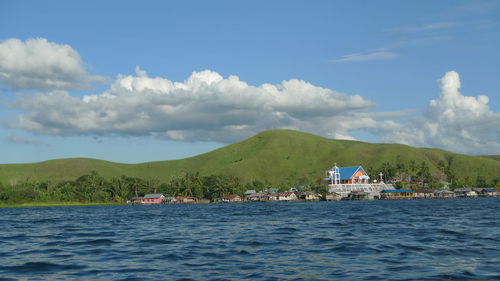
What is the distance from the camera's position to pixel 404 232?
3925 cm

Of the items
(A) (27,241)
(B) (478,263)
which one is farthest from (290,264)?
(A) (27,241)

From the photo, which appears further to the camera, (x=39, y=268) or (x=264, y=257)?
(x=264, y=257)

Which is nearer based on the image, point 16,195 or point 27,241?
point 27,241

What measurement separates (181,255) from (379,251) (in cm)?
1138

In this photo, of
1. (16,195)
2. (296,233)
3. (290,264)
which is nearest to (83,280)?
(290,264)

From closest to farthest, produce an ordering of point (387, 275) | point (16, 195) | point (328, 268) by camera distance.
Result: 1. point (387, 275)
2. point (328, 268)
3. point (16, 195)

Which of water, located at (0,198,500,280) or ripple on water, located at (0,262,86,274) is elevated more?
ripple on water, located at (0,262,86,274)

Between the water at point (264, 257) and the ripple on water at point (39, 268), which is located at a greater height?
the ripple on water at point (39, 268)

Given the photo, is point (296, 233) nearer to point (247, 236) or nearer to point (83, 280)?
point (247, 236)

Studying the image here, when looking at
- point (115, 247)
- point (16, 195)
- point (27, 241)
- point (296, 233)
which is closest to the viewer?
point (115, 247)

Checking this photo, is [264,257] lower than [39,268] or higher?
lower

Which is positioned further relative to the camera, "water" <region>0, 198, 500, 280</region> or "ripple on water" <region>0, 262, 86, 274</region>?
"ripple on water" <region>0, 262, 86, 274</region>

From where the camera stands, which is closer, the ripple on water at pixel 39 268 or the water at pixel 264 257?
the water at pixel 264 257

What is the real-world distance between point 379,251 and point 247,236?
44.4 ft
